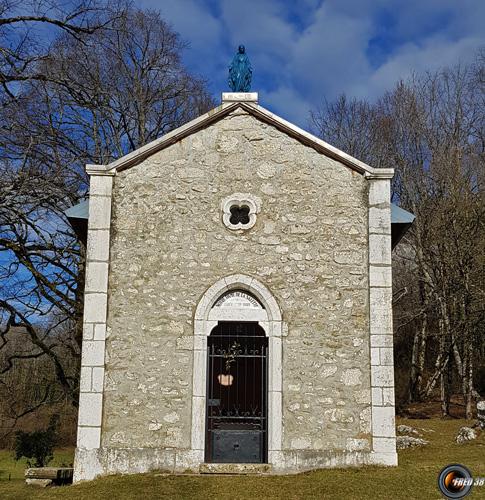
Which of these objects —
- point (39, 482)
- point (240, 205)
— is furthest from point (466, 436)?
point (39, 482)

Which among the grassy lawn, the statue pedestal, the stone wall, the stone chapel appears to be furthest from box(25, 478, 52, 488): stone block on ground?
the statue pedestal

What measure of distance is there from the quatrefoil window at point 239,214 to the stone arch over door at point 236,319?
2.94ft

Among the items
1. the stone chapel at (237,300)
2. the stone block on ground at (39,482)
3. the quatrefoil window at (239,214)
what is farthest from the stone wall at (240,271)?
the stone block on ground at (39,482)

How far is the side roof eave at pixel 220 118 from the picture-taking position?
963 cm

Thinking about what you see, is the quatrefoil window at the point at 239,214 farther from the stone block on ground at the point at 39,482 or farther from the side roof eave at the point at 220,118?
the stone block on ground at the point at 39,482

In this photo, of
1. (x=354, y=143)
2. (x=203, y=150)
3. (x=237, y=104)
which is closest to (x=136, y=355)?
(x=203, y=150)

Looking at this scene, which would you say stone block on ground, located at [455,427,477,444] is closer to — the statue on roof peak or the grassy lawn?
the grassy lawn

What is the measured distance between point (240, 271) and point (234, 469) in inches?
111

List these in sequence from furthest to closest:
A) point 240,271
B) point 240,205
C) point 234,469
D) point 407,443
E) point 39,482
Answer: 1. point 407,443
2. point 240,205
3. point 240,271
4. point 39,482
5. point 234,469

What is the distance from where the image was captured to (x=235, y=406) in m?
11.6

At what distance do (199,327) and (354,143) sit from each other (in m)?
16.8

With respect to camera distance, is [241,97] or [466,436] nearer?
[241,97]

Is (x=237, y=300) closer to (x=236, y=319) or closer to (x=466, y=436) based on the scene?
(x=236, y=319)

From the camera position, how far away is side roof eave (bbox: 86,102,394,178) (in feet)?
31.6
